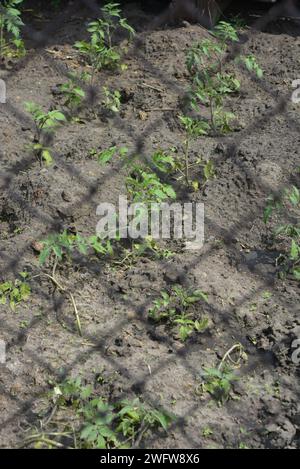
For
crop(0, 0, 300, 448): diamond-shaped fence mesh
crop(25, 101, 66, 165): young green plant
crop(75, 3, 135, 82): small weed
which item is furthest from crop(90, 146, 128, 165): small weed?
crop(75, 3, 135, 82): small weed

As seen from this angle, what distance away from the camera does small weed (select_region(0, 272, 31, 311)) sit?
2943mm

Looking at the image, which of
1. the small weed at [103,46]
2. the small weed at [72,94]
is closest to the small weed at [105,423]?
the small weed at [72,94]

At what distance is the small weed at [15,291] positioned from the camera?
2.94 m

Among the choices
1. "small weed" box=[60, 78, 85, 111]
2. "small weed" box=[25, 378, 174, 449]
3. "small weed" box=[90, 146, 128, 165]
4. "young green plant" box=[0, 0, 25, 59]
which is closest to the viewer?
"small weed" box=[25, 378, 174, 449]

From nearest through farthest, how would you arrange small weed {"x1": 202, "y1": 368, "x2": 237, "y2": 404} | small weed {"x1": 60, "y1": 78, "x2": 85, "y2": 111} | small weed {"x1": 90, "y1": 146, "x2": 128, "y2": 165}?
1. small weed {"x1": 202, "y1": 368, "x2": 237, "y2": 404}
2. small weed {"x1": 90, "y1": 146, "x2": 128, "y2": 165}
3. small weed {"x1": 60, "y1": 78, "x2": 85, "y2": 111}

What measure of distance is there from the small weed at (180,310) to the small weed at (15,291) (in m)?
0.43

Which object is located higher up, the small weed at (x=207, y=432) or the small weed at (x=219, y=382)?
the small weed at (x=219, y=382)

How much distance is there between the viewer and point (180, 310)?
289 cm

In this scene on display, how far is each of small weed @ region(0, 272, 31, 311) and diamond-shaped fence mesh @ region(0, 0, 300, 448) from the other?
0.03 metres

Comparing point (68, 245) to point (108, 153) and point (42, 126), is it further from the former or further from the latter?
point (42, 126)

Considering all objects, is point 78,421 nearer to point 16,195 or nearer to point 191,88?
point 16,195

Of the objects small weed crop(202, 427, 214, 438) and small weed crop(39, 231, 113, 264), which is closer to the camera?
small weed crop(202, 427, 214, 438)

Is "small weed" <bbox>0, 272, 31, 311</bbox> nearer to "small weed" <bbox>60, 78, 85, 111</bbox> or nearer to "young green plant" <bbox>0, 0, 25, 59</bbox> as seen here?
"small weed" <bbox>60, 78, 85, 111</bbox>

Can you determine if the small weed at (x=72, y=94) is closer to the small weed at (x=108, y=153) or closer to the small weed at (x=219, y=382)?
the small weed at (x=108, y=153)
